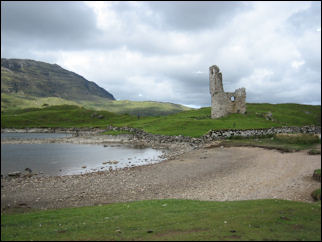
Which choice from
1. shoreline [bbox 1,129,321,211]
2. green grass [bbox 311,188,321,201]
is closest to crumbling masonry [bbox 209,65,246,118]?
shoreline [bbox 1,129,321,211]

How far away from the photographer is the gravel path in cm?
1877

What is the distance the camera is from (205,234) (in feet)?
31.2

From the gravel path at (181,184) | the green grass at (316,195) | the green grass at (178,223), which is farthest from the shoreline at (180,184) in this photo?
the green grass at (178,223)

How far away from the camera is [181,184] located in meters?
23.3

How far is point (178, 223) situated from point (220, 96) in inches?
2500

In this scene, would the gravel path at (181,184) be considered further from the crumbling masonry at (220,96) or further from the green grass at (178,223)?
the crumbling masonry at (220,96)

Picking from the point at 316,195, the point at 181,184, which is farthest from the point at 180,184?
the point at 316,195

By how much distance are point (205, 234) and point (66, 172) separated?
82.2 feet

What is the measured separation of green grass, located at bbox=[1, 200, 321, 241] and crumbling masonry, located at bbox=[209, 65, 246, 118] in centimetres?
5877

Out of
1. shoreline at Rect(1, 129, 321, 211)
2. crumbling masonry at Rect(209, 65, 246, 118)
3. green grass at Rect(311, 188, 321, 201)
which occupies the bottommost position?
shoreline at Rect(1, 129, 321, 211)

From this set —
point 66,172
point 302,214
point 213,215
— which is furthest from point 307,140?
point 66,172

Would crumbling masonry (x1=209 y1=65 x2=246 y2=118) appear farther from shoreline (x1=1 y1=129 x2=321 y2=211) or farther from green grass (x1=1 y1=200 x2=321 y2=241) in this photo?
green grass (x1=1 y1=200 x2=321 y2=241)

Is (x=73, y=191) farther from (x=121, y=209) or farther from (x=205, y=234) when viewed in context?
(x=205, y=234)

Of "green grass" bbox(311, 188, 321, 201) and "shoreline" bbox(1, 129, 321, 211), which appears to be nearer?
"green grass" bbox(311, 188, 321, 201)
